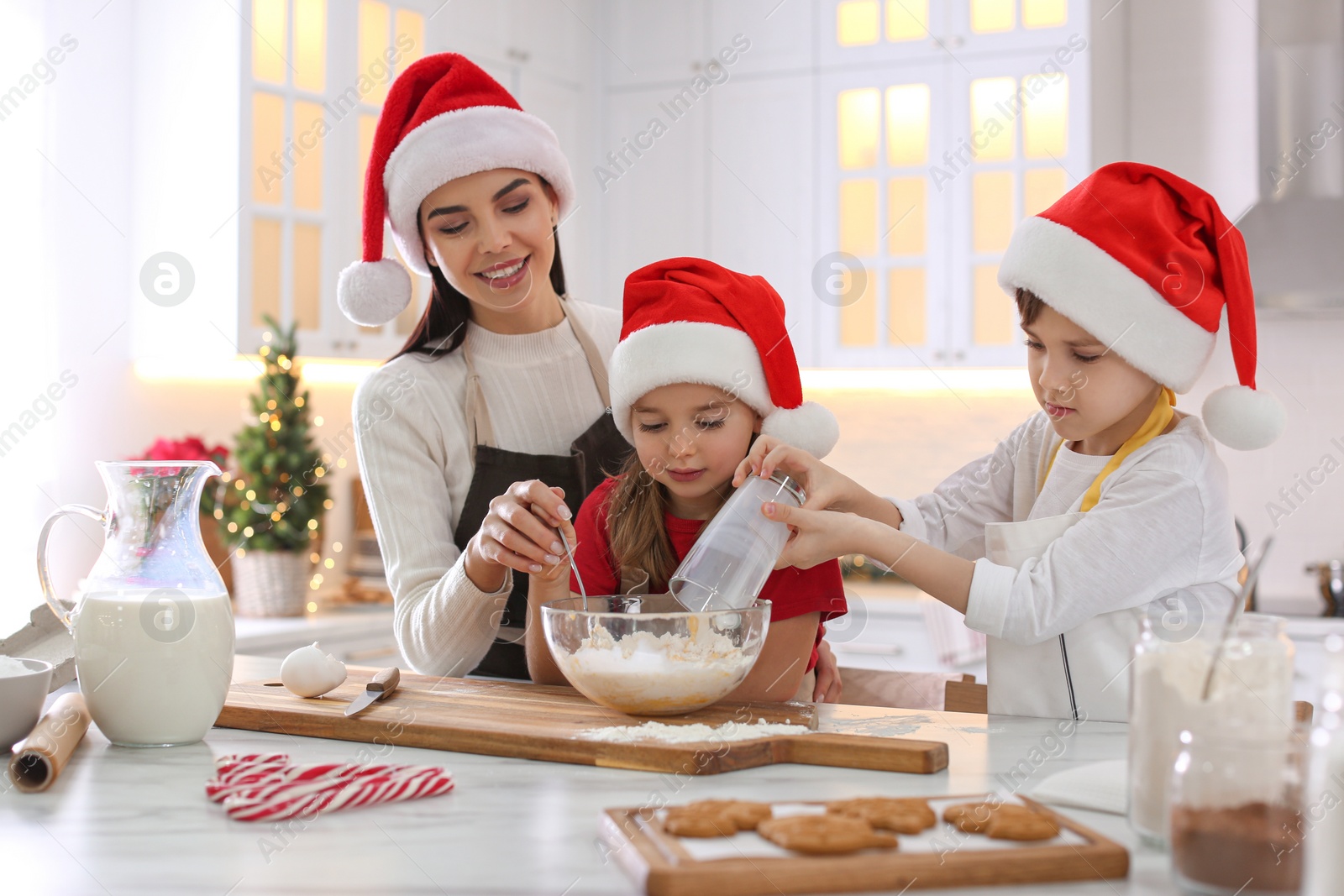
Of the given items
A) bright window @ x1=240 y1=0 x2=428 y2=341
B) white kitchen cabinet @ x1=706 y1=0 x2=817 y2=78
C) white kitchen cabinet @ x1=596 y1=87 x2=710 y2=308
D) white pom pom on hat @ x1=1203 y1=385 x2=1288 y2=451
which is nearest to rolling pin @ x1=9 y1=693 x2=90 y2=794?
white pom pom on hat @ x1=1203 y1=385 x2=1288 y2=451

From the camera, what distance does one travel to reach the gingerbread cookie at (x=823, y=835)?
2.64ft

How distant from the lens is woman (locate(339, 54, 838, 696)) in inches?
68.1

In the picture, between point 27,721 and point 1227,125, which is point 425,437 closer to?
point 27,721

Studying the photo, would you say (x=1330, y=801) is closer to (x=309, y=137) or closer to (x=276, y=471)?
(x=276, y=471)

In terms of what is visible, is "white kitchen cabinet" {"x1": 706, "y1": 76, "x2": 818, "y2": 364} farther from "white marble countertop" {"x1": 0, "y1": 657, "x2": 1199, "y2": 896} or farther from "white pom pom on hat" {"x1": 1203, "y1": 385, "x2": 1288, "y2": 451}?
"white marble countertop" {"x1": 0, "y1": 657, "x2": 1199, "y2": 896}

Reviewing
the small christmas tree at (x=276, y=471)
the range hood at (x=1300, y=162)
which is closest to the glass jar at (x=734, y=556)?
the small christmas tree at (x=276, y=471)

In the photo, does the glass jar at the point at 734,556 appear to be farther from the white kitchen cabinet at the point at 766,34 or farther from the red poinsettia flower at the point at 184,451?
the white kitchen cabinet at the point at 766,34

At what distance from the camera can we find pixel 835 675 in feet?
5.67

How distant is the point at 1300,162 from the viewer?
3248mm

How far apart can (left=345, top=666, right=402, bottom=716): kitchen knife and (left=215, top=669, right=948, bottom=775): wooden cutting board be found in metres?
0.01

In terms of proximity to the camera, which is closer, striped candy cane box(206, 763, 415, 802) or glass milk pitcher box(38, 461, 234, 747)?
striped candy cane box(206, 763, 415, 802)

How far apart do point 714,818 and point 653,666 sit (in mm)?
362

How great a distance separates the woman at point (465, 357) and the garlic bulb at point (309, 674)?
25 centimetres

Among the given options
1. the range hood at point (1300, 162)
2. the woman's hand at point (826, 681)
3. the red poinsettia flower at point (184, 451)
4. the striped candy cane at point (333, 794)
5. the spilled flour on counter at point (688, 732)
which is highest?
the range hood at point (1300, 162)
